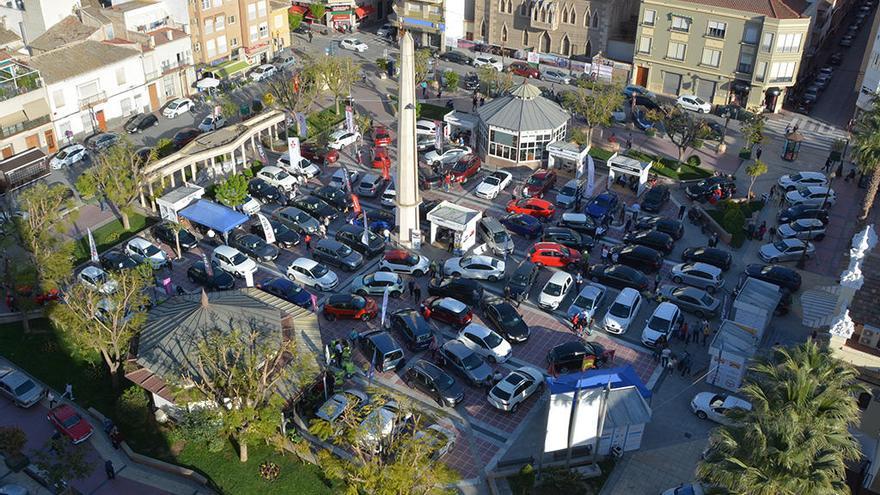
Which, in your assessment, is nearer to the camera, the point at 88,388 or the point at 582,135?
the point at 88,388

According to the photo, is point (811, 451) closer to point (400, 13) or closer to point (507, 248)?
point (507, 248)

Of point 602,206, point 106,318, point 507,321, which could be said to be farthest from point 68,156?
point 602,206

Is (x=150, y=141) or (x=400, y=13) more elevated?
(x=400, y=13)

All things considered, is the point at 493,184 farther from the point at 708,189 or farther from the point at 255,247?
the point at 255,247

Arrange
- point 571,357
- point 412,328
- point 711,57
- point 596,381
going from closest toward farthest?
point 596,381 → point 571,357 → point 412,328 → point 711,57

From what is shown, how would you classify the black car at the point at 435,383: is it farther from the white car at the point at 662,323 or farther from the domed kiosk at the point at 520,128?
the domed kiosk at the point at 520,128

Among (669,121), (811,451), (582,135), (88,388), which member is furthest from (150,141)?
(811,451)
